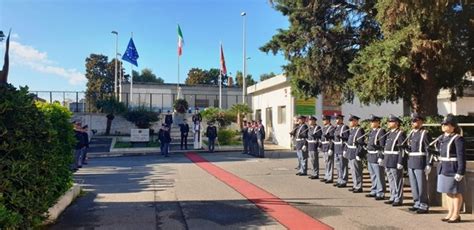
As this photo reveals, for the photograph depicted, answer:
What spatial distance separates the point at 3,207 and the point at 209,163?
1372 cm

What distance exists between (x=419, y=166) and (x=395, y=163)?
2.31ft

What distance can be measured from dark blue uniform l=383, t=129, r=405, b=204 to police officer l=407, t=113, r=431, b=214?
44 cm

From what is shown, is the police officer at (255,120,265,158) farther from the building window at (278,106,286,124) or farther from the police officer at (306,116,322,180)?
the police officer at (306,116,322,180)

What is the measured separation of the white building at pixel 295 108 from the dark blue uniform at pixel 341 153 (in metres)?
11.1

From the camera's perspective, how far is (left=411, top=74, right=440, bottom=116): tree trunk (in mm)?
13656

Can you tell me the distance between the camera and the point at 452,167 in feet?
26.7

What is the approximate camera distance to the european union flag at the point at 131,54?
41781mm

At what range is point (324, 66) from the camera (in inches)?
635

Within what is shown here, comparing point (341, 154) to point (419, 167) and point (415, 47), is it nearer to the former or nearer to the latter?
point (415, 47)

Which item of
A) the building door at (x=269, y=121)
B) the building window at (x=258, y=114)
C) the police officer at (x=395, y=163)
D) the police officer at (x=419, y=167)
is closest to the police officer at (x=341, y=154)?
the police officer at (x=395, y=163)

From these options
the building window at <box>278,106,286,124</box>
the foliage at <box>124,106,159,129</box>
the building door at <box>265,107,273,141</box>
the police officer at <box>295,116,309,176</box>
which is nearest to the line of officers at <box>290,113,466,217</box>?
the police officer at <box>295,116,309,176</box>

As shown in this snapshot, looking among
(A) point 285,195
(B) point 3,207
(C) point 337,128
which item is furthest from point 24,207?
(C) point 337,128

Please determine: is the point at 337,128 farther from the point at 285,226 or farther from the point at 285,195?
the point at 285,226

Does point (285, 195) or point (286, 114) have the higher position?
point (286, 114)
